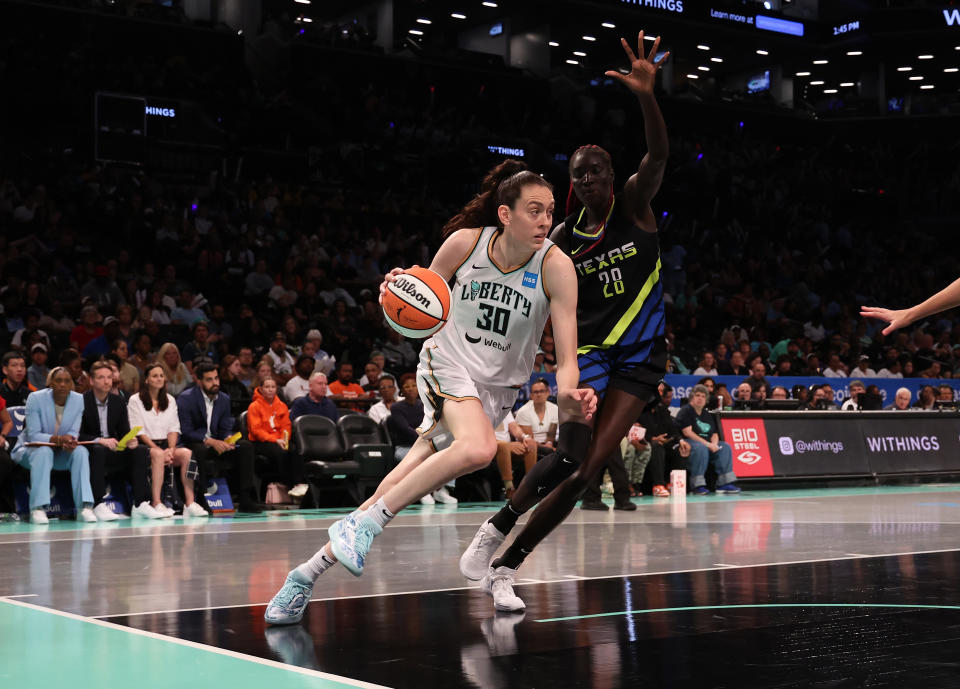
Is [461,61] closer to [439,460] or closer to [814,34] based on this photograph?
[814,34]

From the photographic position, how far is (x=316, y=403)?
11812 mm

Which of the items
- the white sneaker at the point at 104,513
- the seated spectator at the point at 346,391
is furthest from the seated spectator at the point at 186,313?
the white sneaker at the point at 104,513

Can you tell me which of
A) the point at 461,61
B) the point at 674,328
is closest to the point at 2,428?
the point at 674,328

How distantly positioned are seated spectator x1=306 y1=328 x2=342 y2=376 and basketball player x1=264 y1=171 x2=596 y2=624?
30.0 feet

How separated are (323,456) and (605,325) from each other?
22.3 ft

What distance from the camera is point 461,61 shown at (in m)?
26.4

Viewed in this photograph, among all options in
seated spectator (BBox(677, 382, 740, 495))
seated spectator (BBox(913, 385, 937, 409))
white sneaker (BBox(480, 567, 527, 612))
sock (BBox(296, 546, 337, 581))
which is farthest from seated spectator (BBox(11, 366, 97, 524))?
seated spectator (BBox(913, 385, 937, 409))

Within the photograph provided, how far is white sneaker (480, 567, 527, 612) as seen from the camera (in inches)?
188

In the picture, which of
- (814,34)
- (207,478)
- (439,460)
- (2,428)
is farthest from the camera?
(814,34)

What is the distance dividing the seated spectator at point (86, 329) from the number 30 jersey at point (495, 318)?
9.36m

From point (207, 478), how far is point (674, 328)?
11478 mm

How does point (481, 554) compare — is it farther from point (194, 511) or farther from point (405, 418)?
point (405, 418)

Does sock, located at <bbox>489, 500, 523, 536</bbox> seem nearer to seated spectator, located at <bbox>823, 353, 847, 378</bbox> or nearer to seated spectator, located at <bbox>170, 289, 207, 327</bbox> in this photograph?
seated spectator, located at <bbox>170, 289, 207, 327</bbox>

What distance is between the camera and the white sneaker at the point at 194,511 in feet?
34.0
